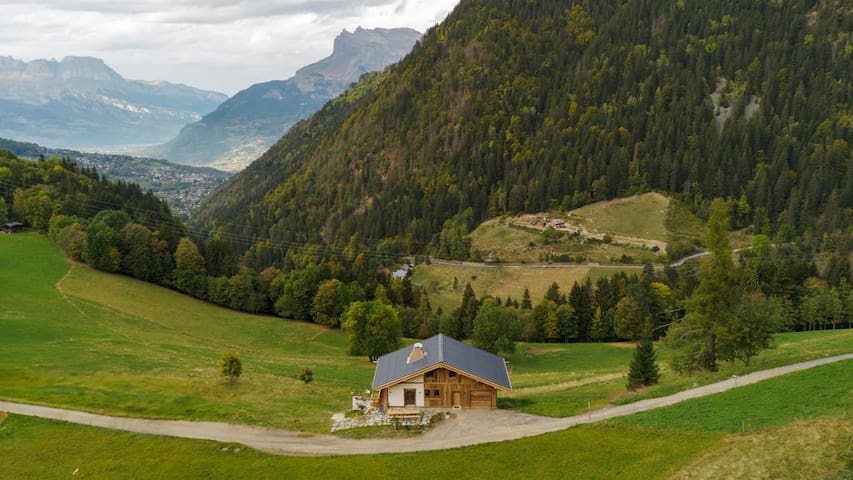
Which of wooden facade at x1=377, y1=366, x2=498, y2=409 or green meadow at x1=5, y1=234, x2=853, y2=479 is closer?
green meadow at x1=5, y1=234, x2=853, y2=479

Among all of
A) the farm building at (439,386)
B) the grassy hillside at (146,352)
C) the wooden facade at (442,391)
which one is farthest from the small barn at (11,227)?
the wooden facade at (442,391)

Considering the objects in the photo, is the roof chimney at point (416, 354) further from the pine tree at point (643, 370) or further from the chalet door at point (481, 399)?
the pine tree at point (643, 370)

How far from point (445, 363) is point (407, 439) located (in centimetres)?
917

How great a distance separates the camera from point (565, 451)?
41281 millimetres

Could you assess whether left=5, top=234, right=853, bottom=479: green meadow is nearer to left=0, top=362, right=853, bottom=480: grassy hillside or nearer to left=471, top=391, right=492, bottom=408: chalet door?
left=0, top=362, right=853, bottom=480: grassy hillside

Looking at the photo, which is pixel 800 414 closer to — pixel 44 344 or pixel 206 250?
pixel 44 344

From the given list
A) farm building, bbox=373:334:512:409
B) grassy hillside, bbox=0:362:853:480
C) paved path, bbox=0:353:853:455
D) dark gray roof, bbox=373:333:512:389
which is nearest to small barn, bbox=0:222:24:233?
paved path, bbox=0:353:853:455

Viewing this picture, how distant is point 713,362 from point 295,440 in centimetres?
4252

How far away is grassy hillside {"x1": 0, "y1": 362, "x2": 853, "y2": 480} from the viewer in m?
33.6

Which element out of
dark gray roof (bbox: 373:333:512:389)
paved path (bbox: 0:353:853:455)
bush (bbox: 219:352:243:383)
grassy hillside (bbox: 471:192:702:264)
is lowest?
paved path (bbox: 0:353:853:455)

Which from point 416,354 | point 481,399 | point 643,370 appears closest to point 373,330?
point 416,354

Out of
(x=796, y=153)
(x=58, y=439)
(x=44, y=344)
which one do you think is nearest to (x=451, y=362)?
(x=58, y=439)

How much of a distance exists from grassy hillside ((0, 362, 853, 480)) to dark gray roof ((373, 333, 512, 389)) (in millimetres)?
11013

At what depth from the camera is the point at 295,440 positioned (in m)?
47.5
